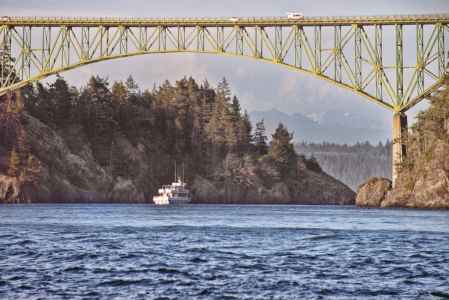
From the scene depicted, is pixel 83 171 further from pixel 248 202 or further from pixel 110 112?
pixel 248 202

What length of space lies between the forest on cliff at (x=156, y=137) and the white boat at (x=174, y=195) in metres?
6.90

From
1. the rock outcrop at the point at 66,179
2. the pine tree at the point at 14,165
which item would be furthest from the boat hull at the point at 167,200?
the pine tree at the point at 14,165

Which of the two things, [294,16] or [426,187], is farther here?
[426,187]

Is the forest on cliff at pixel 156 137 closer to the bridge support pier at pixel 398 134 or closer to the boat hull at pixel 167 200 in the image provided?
the boat hull at pixel 167 200

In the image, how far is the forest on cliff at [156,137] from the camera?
105 metres

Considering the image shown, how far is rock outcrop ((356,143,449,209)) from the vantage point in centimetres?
6791

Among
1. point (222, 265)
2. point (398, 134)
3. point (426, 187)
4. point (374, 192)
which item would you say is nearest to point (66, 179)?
point (374, 192)

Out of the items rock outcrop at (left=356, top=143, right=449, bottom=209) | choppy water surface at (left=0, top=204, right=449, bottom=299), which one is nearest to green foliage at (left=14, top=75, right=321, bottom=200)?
rock outcrop at (left=356, top=143, right=449, bottom=209)

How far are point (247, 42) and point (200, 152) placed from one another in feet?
215

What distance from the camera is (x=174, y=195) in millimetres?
109938

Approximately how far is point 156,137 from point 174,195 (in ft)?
82.6

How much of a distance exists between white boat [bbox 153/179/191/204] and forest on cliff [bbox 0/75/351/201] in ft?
22.6

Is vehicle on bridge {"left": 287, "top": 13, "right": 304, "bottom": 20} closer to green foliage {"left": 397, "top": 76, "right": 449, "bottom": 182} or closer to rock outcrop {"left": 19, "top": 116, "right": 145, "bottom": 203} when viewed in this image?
green foliage {"left": 397, "top": 76, "right": 449, "bottom": 182}

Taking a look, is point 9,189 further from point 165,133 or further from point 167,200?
point 165,133
